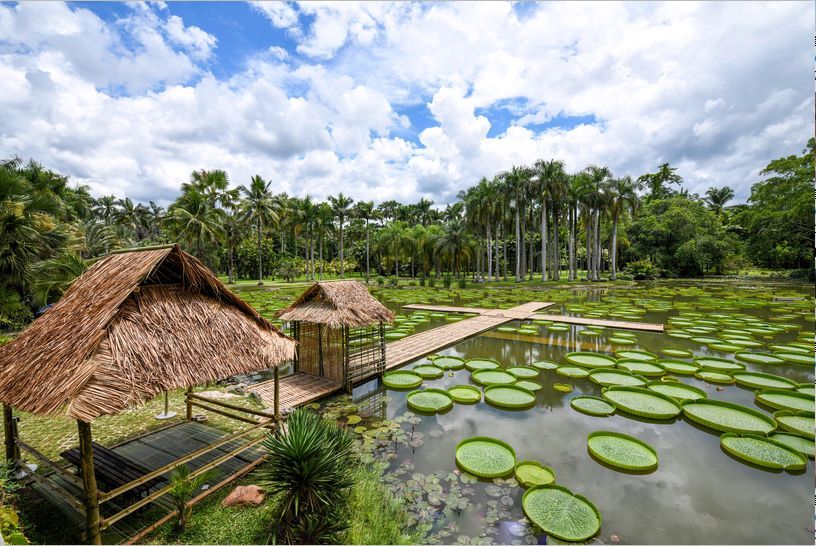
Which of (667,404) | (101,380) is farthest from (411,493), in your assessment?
(667,404)

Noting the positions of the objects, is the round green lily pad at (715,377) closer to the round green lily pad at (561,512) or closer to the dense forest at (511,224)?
the round green lily pad at (561,512)

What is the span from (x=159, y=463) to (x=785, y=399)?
13.4m

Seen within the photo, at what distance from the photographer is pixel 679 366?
409 inches

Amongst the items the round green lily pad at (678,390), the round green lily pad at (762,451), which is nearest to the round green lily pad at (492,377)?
the round green lily pad at (678,390)

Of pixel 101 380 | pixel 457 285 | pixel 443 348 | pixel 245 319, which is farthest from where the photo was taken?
pixel 457 285

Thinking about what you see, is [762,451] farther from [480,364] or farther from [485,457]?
[480,364]

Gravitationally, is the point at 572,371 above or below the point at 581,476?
above

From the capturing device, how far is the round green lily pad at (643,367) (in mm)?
9906

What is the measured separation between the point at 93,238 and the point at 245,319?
42.5m

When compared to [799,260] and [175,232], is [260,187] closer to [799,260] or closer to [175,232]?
[175,232]

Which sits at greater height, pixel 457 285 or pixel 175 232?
pixel 175 232

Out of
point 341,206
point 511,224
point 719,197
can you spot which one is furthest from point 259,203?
point 719,197

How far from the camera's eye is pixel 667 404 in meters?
7.95

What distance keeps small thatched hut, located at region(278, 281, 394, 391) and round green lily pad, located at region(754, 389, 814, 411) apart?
9452 mm
